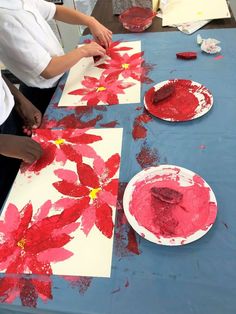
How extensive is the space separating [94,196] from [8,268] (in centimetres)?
24

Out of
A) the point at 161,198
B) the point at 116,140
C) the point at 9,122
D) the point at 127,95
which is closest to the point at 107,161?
the point at 116,140

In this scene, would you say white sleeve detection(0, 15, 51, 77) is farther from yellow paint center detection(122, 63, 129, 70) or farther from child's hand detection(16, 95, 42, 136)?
yellow paint center detection(122, 63, 129, 70)

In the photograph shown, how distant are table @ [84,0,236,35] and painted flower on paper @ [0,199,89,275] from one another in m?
0.91

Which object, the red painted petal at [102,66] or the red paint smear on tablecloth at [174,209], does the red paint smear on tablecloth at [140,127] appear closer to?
the red paint smear on tablecloth at [174,209]

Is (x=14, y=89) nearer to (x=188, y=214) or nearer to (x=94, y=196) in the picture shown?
(x=94, y=196)

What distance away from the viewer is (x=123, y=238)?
637 millimetres

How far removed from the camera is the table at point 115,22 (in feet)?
4.10

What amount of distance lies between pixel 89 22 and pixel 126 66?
0.31m

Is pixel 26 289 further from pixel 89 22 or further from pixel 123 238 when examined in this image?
pixel 89 22

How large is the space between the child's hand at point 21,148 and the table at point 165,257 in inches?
5.4

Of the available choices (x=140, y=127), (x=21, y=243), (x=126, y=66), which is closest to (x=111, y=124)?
(x=140, y=127)

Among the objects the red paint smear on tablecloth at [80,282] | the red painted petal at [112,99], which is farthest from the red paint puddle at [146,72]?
the red paint smear on tablecloth at [80,282]

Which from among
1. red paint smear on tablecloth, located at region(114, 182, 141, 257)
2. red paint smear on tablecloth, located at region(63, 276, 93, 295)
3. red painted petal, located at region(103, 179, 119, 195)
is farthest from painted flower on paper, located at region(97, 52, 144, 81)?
red paint smear on tablecloth, located at region(63, 276, 93, 295)

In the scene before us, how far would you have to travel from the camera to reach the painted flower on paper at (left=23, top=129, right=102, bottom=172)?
820 mm
